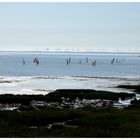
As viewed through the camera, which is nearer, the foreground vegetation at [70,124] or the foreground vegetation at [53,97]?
the foreground vegetation at [70,124]

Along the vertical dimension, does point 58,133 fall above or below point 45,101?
above

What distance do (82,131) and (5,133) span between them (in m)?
4.65

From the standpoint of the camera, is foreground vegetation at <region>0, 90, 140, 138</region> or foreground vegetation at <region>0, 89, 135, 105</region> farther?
foreground vegetation at <region>0, 89, 135, 105</region>

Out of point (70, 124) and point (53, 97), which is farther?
point (53, 97)

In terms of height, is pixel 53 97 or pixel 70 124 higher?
pixel 70 124

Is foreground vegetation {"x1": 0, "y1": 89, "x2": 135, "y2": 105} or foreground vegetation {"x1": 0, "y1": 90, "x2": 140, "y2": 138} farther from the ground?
foreground vegetation {"x1": 0, "y1": 90, "x2": 140, "y2": 138}

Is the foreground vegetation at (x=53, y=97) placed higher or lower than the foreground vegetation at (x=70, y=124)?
lower

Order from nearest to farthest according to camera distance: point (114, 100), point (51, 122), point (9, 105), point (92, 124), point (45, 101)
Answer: point (92, 124)
point (51, 122)
point (9, 105)
point (45, 101)
point (114, 100)

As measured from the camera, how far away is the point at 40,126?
2983cm

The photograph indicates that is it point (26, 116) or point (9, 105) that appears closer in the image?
point (26, 116)

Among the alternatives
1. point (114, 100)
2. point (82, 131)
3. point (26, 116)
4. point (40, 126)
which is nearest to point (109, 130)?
point (82, 131)

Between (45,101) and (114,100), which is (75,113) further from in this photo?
(114,100)

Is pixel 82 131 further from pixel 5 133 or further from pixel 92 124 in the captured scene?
pixel 5 133

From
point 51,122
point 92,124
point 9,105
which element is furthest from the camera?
point 9,105
